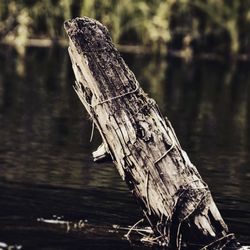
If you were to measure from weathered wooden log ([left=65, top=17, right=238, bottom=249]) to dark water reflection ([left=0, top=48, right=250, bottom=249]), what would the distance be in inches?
20.4

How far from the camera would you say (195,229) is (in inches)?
382

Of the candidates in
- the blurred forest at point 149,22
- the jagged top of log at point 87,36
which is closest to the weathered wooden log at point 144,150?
the jagged top of log at point 87,36

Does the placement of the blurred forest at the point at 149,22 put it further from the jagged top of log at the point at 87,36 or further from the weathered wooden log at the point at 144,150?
the weathered wooden log at the point at 144,150

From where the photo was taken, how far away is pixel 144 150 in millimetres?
9711

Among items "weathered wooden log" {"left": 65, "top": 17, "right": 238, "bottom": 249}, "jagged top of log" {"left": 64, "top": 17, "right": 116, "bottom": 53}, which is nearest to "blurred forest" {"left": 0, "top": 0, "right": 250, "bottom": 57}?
"jagged top of log" {"left": 64, "top": 17, "right": 116, "bottom": 53}

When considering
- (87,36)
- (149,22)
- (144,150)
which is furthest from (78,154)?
(149,22)

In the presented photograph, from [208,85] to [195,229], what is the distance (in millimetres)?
24352

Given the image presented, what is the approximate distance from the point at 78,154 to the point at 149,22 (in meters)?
33.8

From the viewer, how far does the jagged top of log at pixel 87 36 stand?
32.8 feet

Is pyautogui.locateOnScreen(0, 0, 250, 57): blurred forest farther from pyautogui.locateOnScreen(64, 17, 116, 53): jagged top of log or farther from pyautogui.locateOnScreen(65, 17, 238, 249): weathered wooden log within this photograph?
pyautogui.locateOnScreen(65, 17, 238, 249): weathered wooden log

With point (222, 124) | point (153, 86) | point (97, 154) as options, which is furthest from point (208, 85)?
point (97, 154)

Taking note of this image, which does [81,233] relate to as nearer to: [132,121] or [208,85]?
[132,121]

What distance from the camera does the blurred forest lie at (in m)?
47.4

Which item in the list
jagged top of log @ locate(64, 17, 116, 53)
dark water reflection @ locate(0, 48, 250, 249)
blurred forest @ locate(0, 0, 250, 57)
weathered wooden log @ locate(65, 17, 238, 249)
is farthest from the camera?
blurred forest @ locate(0, 0, 250, 57)
